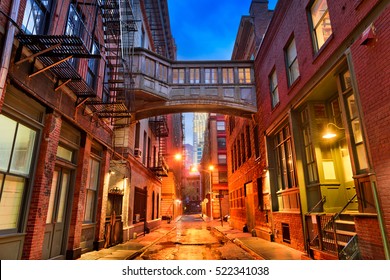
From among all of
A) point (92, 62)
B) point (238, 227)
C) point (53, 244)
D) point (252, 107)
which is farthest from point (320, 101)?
point (238, 227)

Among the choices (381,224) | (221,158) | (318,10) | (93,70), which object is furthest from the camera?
(221,158)

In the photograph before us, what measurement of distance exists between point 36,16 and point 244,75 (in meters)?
13.6

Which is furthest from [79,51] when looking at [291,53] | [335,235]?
[291,53]

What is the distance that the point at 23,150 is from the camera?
6648 millimetres

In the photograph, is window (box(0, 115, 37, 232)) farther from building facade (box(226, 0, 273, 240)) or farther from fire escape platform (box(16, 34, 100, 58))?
building facade (box(226, 0, 273, 240))

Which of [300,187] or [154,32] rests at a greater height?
[154,32]

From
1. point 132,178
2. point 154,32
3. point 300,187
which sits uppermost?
point 154,32

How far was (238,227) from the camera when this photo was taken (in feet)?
73.9

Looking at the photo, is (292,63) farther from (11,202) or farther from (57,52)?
(11,202)

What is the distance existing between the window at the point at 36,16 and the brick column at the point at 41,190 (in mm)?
2331

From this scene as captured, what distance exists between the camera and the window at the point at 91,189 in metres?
10.8

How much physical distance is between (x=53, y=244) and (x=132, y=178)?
7983mm

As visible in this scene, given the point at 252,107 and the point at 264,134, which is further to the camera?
the point at 252,107

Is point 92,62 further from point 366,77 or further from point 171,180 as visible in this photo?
point 171,180
